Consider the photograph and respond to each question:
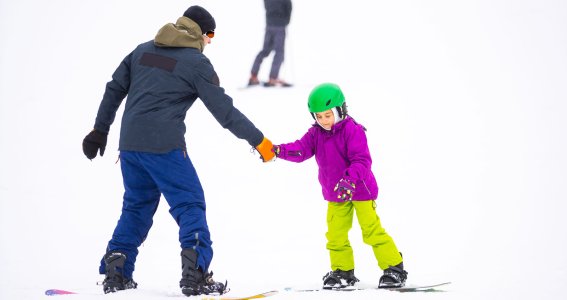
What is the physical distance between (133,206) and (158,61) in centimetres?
92

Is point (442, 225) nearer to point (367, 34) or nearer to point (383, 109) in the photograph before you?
point (383, 109)

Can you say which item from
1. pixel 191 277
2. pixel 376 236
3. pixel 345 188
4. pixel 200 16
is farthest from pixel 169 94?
pixel 376 236

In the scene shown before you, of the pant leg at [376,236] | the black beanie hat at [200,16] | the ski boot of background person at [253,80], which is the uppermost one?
the ski boot of background person at [253,80]

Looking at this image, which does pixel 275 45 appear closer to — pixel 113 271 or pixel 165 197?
pixel 165 197

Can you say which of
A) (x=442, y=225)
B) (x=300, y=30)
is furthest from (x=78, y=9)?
(x=442, y=225)

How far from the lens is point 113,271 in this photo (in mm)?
3936

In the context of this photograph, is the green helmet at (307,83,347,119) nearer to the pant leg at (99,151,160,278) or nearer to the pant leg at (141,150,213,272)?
the pant leg at (141,150,213,272)

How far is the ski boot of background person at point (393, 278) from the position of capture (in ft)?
13.3

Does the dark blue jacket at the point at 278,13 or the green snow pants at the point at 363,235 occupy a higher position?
the dark blue jacket at the point at 278,13

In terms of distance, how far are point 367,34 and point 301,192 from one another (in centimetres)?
979

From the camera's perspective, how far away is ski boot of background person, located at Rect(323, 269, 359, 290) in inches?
165

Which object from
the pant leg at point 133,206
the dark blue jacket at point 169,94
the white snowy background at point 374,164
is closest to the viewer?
the dark blue jacket at point 169,94

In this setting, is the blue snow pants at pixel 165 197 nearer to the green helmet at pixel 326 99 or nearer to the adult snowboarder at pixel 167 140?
the adult snowboarder at pixel 167 140

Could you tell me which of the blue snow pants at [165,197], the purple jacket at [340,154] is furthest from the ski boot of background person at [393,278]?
the blue snow pants at [165,197]
